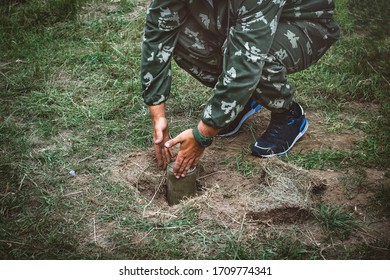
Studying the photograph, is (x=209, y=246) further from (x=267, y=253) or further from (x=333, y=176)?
(x=333, y=176)

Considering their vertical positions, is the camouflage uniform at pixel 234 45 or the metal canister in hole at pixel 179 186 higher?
the camouflage uniform at pixel 234 45

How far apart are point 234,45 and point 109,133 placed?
1.16m

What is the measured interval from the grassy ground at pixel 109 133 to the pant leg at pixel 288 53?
40cm

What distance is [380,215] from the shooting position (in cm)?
229

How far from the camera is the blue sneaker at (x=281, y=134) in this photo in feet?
8.98

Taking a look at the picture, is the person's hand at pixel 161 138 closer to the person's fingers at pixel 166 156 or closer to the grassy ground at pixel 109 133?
the person's fingers at pixel 166 156

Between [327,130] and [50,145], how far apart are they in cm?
175

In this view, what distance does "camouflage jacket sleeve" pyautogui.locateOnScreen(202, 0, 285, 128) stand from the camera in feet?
7.06

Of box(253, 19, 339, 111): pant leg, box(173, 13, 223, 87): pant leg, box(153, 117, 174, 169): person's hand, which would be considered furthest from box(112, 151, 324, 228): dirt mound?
box(173, 13, 223, 87): pant leg

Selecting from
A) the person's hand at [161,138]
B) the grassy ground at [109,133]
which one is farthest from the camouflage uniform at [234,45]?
the grassy ground at [109,133]

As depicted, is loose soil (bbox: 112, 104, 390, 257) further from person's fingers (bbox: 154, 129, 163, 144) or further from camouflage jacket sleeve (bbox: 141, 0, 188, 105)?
camouflage jacket sleeve (bbox: 141, 0, 188, 105)

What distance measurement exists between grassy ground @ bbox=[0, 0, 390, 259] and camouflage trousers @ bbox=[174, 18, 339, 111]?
421 mm

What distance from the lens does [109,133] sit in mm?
3002
